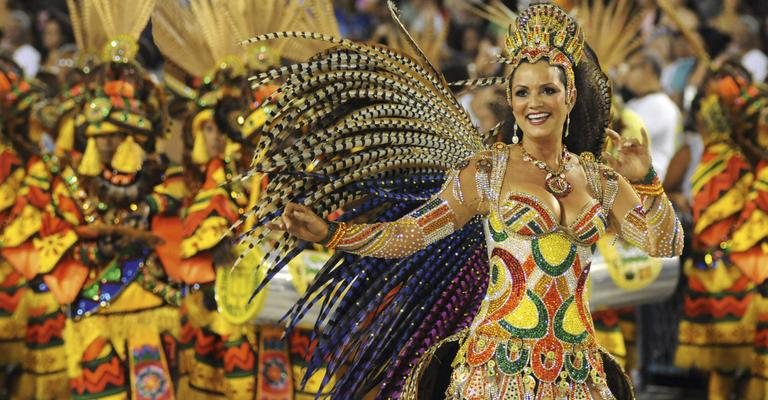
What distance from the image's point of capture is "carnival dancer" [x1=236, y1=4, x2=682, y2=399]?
4438 millimetres

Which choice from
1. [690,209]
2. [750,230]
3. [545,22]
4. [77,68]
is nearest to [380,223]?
[545,22]

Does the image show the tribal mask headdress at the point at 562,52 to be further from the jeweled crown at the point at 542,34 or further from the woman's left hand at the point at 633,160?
the woman's left hand at the point at 633,160

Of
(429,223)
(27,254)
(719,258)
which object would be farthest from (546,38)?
(27,254)

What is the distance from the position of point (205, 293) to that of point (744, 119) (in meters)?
2.96

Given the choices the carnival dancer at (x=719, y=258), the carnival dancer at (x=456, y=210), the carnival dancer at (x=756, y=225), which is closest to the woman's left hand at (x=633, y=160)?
the carnival dancer at (x=456, y=210)

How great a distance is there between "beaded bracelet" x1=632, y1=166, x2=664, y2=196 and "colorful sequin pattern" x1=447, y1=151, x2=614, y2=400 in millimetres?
161

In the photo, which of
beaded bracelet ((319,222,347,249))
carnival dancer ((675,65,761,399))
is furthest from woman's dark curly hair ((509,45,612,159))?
carnival dancer ((675,65,761,399))

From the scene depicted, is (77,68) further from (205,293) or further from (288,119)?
(288,119)

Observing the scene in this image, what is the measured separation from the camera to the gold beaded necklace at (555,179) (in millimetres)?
4484

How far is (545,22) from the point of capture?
14.9ft

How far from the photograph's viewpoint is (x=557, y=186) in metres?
4.48

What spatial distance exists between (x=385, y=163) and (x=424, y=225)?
0.90 feet

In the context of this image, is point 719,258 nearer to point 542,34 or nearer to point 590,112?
point 590,112

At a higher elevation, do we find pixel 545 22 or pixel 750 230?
pixel 545 22
